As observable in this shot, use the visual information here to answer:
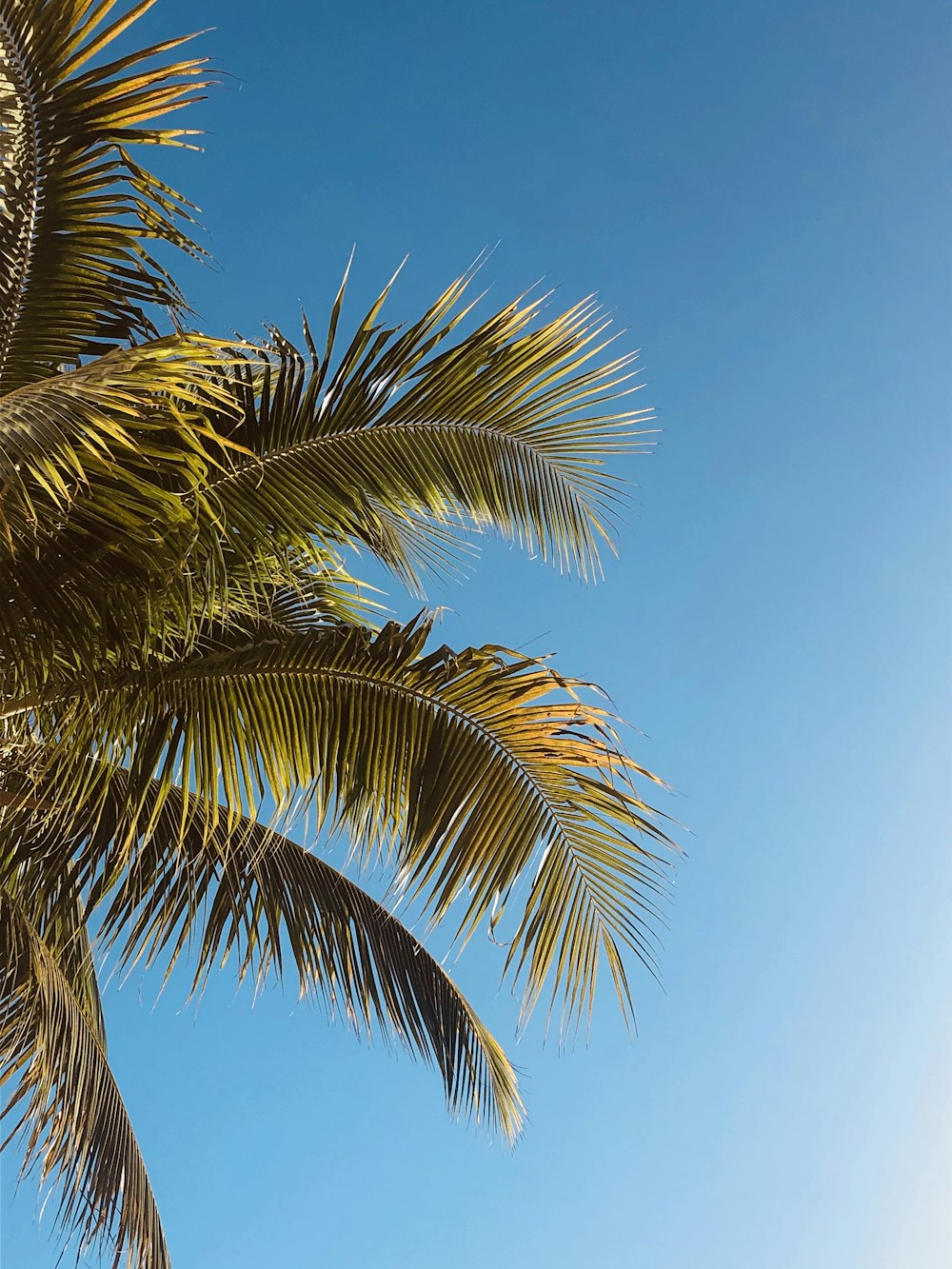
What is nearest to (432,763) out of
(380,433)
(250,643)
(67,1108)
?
(250,643)

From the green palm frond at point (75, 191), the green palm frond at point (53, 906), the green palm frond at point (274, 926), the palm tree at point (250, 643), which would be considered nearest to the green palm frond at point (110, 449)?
the palm tree at point (250, 643)

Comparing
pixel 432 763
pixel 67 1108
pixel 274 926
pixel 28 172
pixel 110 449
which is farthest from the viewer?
pixel 274 926

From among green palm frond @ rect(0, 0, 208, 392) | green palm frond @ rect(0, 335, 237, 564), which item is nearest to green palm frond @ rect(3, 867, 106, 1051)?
green palm frond @ rect(0, 335, 237, 564)

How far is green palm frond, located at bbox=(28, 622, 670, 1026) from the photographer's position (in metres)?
4.08

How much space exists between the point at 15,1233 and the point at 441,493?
11713 millimetres

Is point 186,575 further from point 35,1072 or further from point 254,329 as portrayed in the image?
point 35,1072

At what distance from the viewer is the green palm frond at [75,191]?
300 cm

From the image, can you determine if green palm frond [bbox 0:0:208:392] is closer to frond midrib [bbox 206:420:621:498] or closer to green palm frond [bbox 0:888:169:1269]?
frond midrib [bbox 206:420:621:498]

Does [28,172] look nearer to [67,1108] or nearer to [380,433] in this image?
[380,433]

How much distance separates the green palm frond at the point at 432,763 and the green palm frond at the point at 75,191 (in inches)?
48.3

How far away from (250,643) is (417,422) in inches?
41.9

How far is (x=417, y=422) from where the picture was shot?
4.35 meters

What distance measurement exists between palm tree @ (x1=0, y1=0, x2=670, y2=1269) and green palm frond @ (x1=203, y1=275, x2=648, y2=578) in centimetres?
1

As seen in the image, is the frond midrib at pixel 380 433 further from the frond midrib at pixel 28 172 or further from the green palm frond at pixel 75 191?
the frond midrib at pixel 28 172
